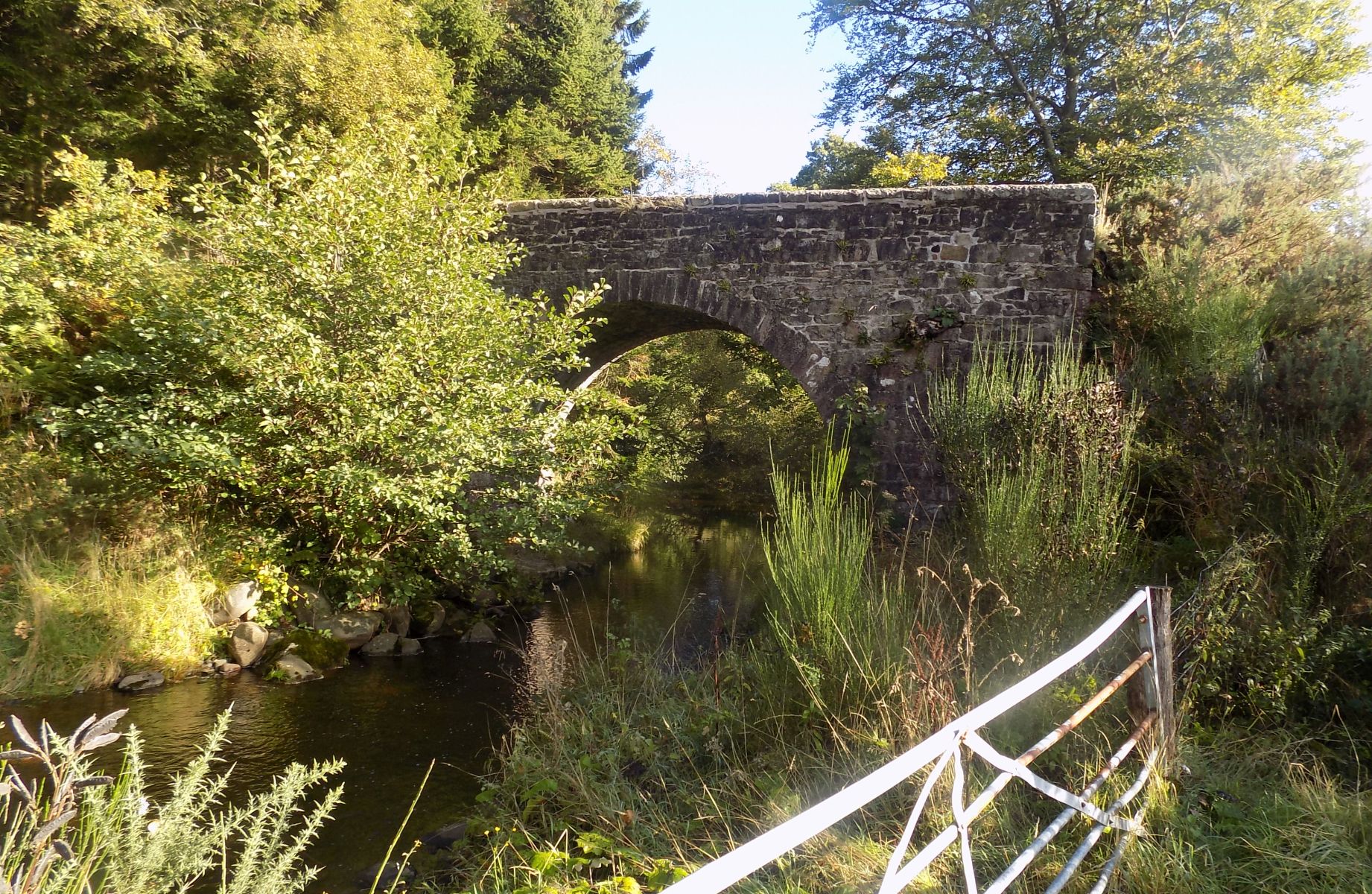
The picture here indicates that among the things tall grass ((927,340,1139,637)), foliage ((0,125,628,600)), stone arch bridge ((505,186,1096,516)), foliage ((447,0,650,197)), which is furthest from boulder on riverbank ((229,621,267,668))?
foliage ((447,0,650,197))

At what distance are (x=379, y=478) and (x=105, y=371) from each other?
222 cm

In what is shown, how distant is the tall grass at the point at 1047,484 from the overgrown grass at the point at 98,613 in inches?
217

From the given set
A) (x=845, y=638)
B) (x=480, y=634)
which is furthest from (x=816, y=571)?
(x=480, y=634)

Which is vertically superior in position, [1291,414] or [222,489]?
[1291,414]

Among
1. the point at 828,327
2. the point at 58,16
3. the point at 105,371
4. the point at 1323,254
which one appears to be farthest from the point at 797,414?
the point at 58,16

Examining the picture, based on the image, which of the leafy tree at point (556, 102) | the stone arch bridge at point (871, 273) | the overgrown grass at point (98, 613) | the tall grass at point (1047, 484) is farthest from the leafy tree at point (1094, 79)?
the overgrown grass at point (98, 613)

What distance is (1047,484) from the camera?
3779 millimetres

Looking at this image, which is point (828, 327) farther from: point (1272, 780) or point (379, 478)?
point (1272, 780)

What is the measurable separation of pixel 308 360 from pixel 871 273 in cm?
468

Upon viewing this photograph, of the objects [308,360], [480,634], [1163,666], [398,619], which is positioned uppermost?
[308,360]

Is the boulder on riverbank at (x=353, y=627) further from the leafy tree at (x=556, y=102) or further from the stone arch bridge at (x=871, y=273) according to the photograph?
the leafy tree at (x=556, y=102)

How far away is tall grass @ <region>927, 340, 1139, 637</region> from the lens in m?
3.46

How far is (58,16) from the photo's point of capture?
10.5 meters

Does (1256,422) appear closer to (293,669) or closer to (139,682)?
(293,669)
